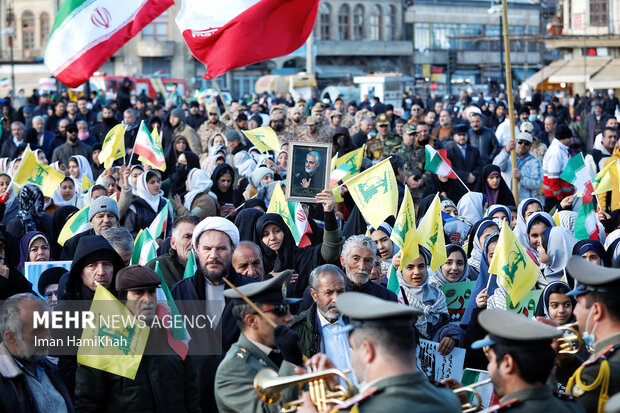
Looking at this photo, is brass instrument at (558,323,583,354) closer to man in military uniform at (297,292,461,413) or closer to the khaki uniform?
man in military uniform at (297,292,461,413)

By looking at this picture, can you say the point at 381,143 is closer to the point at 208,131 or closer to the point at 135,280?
the point at 208,131

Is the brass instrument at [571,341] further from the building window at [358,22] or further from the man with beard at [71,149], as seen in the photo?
the building window at [358,22]

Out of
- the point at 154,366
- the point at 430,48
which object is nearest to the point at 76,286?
the point at 154,366

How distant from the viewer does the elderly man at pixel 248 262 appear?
20.4 feet

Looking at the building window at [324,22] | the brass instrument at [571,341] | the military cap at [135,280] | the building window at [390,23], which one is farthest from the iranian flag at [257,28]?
the building window at [390,23]

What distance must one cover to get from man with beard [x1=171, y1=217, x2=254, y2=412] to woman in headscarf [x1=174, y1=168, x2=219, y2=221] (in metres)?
3.30

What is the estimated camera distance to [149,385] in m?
4.99

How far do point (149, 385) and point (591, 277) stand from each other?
2.20m

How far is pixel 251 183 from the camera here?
11.6 metres

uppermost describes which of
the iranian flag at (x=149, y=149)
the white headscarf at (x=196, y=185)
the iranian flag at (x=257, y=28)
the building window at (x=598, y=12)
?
the building window at (x=598, y=12)

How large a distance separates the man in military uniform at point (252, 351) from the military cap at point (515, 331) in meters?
0.92

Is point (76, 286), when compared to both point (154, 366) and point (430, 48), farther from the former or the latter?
point (430, 48)

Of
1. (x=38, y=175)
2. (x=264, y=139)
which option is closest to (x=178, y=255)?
(x=38, y=175)

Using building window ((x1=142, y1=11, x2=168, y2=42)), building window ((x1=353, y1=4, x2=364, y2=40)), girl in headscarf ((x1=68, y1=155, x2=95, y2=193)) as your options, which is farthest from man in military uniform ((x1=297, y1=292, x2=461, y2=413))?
building window ((x1=353, y1=4, x2=364, y2=40))
